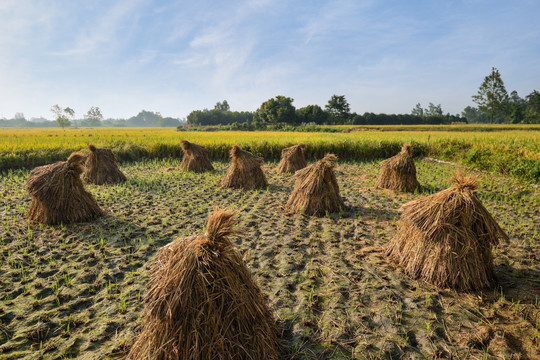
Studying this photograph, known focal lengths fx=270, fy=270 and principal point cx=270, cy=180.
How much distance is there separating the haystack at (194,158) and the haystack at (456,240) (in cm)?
1136

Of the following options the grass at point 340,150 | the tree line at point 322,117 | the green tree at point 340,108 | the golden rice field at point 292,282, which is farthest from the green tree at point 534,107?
the golden rice field at point 292,282

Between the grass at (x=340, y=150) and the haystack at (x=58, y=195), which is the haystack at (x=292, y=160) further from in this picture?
the haystack at (x=58, y=195)

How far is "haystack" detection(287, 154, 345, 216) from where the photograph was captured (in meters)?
7.59

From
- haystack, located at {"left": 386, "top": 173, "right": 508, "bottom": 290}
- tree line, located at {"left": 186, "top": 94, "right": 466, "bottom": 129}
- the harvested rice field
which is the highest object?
tree line, located at {"left": 186, "top": 94, "right": 466, "bottom": 129}

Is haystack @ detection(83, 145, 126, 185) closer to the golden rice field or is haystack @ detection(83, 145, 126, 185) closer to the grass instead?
the golden rice field

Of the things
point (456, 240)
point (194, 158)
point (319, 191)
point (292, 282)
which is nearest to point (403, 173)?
point (319, 191)

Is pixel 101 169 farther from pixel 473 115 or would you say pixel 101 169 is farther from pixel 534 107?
pixel 473 115

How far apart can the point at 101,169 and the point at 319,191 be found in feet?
30.8

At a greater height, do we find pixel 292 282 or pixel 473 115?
pixel 473 115

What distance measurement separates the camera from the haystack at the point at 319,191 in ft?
24.9

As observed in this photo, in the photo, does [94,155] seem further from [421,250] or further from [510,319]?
[510,319]

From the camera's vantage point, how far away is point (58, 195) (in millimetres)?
6773

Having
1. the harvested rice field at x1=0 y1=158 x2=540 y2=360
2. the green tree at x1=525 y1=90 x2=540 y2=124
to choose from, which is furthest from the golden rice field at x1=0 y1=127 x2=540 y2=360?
the green tree at x1=525 y1=90 x2=540 y2=124

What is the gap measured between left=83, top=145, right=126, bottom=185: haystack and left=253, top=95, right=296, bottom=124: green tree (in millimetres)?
57041
